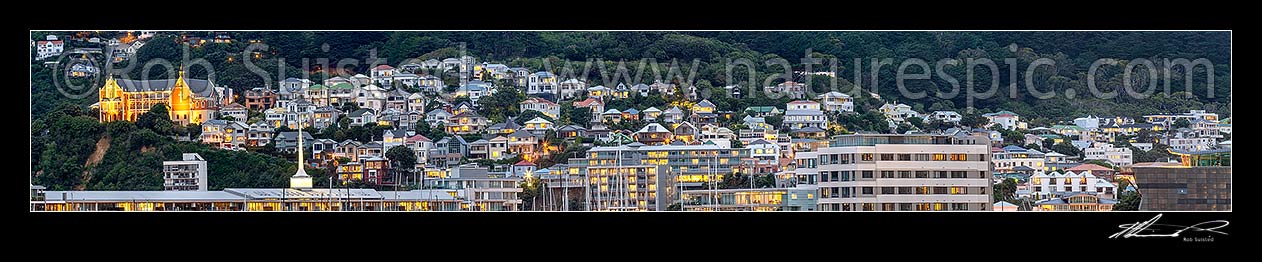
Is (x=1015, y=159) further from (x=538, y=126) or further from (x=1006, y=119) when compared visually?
(x=538, y=126)

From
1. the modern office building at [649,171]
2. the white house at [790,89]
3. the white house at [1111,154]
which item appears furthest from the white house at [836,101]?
the white house at [1111,154]

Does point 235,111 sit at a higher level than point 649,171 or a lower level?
higher

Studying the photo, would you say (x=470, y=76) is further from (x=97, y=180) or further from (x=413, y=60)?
(x=97, y=180)

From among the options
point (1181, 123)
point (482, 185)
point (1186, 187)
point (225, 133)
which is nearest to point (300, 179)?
point (225, 133)

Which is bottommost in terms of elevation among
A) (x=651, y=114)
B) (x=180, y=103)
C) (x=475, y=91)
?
(x=651, y=114)
